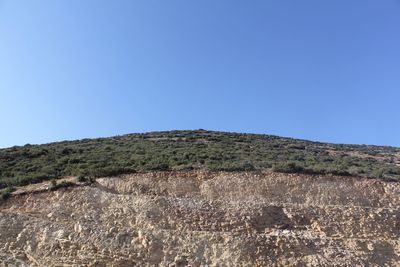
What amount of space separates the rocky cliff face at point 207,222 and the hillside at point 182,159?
1020mm

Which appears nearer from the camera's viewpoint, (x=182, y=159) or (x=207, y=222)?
(x=207, y=222)

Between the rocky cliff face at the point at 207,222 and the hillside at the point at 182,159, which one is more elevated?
the hillside at the point at 182,159

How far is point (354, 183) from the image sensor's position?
21875 mm

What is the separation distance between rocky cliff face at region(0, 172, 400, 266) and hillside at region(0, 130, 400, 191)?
40.1 inches

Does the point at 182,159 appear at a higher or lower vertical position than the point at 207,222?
higher

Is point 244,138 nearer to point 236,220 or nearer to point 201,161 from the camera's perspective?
point 201,161

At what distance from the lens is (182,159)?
977 inches

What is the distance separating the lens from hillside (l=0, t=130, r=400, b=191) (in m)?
22.5

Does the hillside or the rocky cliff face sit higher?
the hillside

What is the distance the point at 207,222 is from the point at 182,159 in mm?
6446

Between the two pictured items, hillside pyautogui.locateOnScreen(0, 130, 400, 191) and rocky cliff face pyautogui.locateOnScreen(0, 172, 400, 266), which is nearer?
rocky cliff face pyautogui.locateOnScreen(0, 172, 400, 266)

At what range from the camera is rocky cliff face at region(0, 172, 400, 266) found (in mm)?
17141

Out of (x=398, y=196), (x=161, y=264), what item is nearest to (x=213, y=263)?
(x=161, y=264)

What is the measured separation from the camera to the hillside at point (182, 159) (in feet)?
73.7
